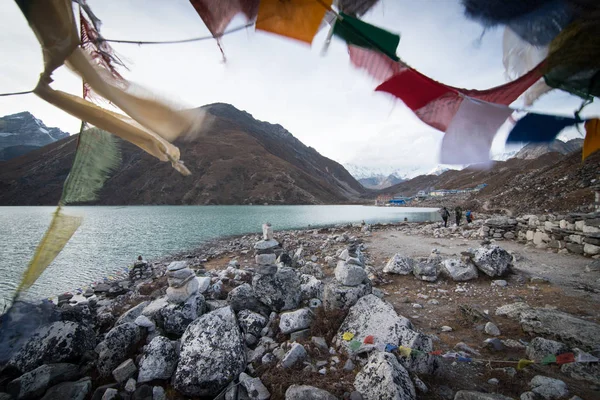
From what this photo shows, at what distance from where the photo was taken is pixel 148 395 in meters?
3.01

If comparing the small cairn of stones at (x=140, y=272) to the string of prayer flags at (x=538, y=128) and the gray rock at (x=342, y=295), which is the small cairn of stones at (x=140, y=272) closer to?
the gray rock at (x=342, y=295)

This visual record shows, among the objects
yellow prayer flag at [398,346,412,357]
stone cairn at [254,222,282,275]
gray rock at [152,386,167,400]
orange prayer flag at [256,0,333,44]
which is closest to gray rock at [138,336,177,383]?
gray rock at [152,386,167,400]

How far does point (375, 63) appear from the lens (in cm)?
284

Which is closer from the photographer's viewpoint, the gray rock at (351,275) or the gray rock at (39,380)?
the gray rock at (39,380)

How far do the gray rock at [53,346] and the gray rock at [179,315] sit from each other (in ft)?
3.51

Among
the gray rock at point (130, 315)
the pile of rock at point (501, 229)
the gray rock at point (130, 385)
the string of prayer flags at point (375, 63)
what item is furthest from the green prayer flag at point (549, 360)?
the pile of rock at point (501, 229)

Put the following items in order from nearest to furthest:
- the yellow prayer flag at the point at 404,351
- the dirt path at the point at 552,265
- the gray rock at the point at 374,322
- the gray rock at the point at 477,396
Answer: the gray rock at the point at 477,396 < the yellow prayer flag at the point at 404,351 < the gray rock at the point at 374,322 < the dirt path at the point at 552,265

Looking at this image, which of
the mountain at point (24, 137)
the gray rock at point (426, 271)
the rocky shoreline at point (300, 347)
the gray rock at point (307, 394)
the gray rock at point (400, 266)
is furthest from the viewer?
the mountain at point (24, 137)

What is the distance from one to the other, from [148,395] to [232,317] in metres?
1.26

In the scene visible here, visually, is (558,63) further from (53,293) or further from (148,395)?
(53,293)

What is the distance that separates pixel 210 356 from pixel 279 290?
185 cm

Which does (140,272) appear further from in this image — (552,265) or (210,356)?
(552,265)

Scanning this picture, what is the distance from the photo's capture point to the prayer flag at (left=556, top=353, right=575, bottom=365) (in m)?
2.92

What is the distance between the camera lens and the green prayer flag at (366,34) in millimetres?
2403
